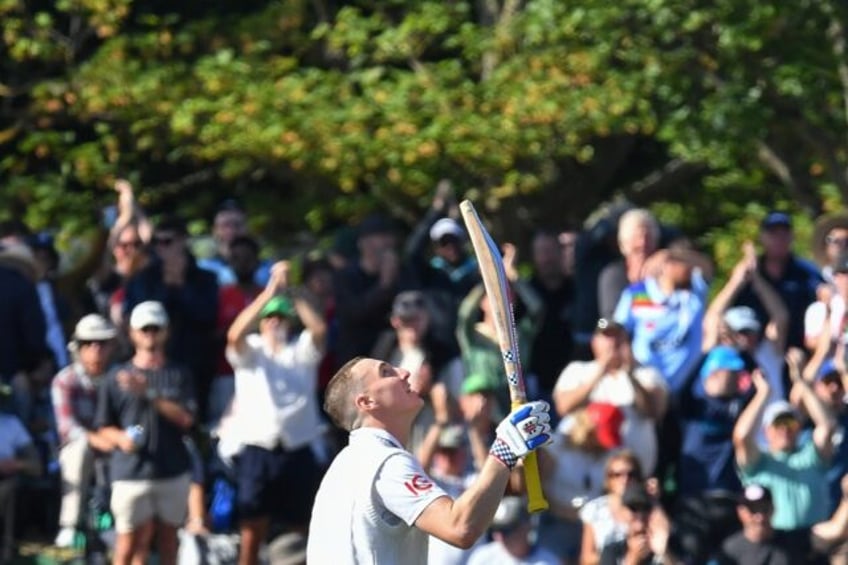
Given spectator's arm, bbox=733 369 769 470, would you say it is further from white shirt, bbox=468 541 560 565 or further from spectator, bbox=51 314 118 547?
spectator, bbox=51 314 118 547

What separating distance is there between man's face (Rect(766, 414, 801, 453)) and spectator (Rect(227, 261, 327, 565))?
2485mm

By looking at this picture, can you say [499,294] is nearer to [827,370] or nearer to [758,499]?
[758,499]

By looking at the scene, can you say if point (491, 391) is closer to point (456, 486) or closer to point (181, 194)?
point (456, 486)

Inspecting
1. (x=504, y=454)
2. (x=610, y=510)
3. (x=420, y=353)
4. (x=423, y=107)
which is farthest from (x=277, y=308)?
(x=504, y=454)

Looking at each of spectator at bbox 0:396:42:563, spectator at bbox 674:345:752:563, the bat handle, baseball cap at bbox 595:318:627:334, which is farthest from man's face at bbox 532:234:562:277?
the bat handle

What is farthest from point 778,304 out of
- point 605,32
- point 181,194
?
point 181,194

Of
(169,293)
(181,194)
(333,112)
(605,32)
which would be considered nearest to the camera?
(169,293)

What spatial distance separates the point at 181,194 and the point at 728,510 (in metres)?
6.93

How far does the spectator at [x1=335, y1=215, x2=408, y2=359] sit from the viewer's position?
569 inches

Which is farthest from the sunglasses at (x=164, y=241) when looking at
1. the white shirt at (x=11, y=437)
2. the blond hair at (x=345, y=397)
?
the blond hair at (x=345, y=397)

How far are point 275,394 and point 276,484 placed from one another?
1.61ft

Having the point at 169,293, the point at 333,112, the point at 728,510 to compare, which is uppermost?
the point at 333,112

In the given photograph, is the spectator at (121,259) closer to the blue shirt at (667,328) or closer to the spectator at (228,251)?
the spectator at (228,251)

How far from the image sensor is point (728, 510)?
13.4 metres
